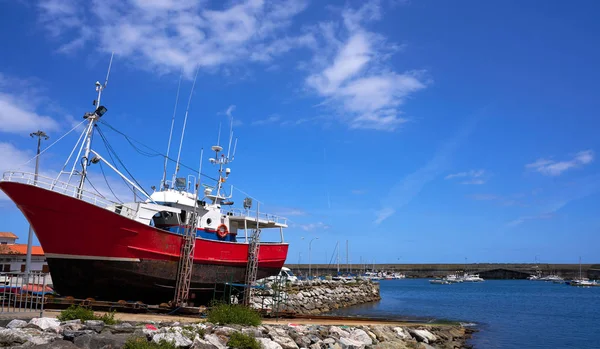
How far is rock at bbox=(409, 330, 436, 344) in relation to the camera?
75.4 ft

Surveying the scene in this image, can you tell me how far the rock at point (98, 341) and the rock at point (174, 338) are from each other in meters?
A: 0.88

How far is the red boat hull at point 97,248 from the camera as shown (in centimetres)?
2023

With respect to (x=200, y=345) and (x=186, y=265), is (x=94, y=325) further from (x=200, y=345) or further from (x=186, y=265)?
(x=186, y=265)

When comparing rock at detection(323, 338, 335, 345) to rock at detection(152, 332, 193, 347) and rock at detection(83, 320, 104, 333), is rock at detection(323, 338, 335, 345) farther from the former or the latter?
rock at detection(83, 320, 104, 333)

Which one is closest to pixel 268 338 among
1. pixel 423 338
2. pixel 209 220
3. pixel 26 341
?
pixel 26 341

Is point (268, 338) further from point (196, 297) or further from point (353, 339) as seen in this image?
point (196, 297)

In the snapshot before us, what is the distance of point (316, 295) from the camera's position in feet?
146

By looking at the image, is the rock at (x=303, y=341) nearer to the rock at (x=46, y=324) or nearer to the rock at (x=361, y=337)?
the rock at (x=361, y=337)

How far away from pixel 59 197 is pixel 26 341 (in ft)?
29.7

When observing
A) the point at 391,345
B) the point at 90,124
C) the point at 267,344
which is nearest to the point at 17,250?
the point at 90,124

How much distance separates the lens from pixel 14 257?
3828cm

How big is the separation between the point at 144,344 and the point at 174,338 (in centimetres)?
122

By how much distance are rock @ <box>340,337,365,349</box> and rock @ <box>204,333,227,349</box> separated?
504 centimetres

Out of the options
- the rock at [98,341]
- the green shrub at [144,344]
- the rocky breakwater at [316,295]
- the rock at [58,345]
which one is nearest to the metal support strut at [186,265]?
the rocky breakwater at [316,295]
